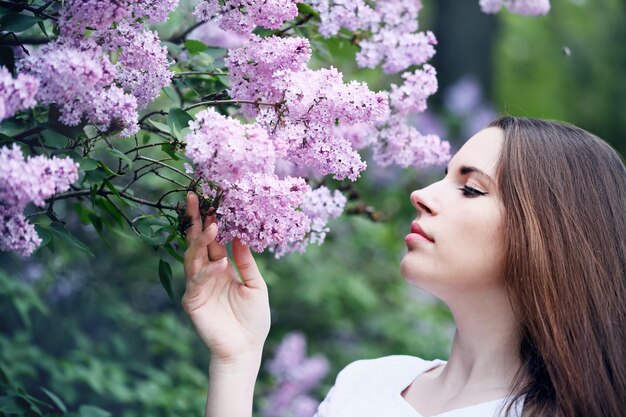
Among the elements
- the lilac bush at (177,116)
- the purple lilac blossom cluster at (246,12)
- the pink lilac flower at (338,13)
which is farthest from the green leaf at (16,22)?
the pink lilac flower at (338,13)

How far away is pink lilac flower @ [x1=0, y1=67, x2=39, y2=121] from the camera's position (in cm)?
128

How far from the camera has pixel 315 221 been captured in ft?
6.57

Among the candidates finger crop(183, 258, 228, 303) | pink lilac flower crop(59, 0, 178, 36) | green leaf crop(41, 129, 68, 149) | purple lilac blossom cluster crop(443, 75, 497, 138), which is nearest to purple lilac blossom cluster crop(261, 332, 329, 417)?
finger crop(183, 258, 228, 303)

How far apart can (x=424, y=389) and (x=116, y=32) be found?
125 centimetres

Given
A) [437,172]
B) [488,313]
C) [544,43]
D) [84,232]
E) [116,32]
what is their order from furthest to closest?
1. [544,43]
2. [437,172]
3. [84,232]
4. [488,313]
5. [116,32]

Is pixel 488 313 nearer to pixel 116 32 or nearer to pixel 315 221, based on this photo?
pixel 315 221

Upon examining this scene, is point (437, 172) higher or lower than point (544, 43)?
higher

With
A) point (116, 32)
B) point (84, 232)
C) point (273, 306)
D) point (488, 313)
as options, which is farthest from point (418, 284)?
point (273, 306)

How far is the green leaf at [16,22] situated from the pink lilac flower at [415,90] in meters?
Result: 0.93

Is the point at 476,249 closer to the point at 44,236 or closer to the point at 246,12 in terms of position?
the point at 246,12

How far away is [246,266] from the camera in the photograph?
6.01 ft

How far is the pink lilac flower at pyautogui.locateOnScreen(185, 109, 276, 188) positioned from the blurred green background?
2.61 ft

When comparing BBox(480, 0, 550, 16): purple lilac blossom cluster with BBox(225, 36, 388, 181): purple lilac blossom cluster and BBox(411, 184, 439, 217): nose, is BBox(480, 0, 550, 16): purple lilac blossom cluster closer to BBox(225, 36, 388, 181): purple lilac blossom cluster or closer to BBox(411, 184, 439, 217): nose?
BBox(411, 184, 439, 217): nose

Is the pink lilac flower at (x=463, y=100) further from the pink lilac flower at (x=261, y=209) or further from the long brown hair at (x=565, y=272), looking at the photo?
the pink lilac flower at (x=261, y=209)
